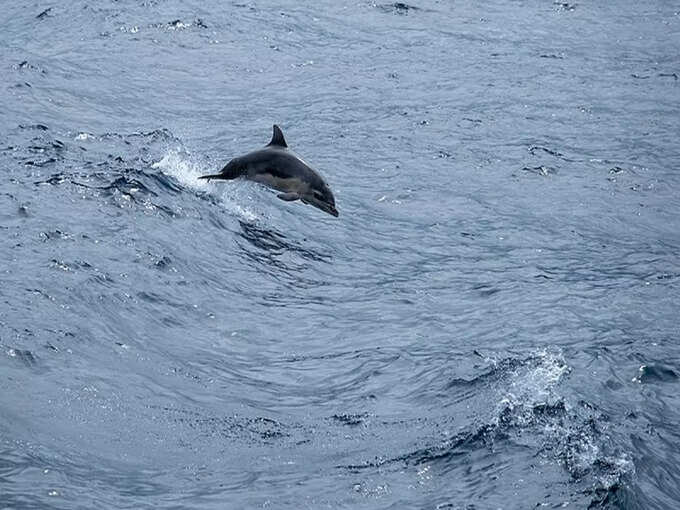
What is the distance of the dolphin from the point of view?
1345 centimetres

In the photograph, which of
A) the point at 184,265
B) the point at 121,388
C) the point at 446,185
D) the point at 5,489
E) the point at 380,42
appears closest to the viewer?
the point at 5,489

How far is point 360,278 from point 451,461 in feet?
15.3

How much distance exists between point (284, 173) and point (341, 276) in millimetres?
1403

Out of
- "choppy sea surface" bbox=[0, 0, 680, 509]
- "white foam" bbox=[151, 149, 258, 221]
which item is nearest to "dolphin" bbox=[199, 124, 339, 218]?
"choppy sea surface" bbox=[0, 0, 680, 509]

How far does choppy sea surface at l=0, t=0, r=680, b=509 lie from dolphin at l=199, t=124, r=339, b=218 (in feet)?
3.10

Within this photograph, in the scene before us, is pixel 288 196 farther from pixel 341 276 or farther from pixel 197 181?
pixel 197 181

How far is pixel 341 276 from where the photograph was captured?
13.9m

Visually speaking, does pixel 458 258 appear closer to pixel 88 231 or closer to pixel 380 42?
pixel 88 231

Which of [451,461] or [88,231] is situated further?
[88,231]

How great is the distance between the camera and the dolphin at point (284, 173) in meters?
13.5

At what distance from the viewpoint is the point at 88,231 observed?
1364 cm

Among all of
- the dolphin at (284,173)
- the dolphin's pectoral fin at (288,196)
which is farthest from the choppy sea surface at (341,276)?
the dolphin's pectoral fin at (288,196)

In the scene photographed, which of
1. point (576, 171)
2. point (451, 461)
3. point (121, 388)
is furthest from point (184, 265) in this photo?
point (576, 171)

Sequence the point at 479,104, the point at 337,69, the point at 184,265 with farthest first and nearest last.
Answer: the point at 337,69 < the point at 479,104 < the point at 184,265
